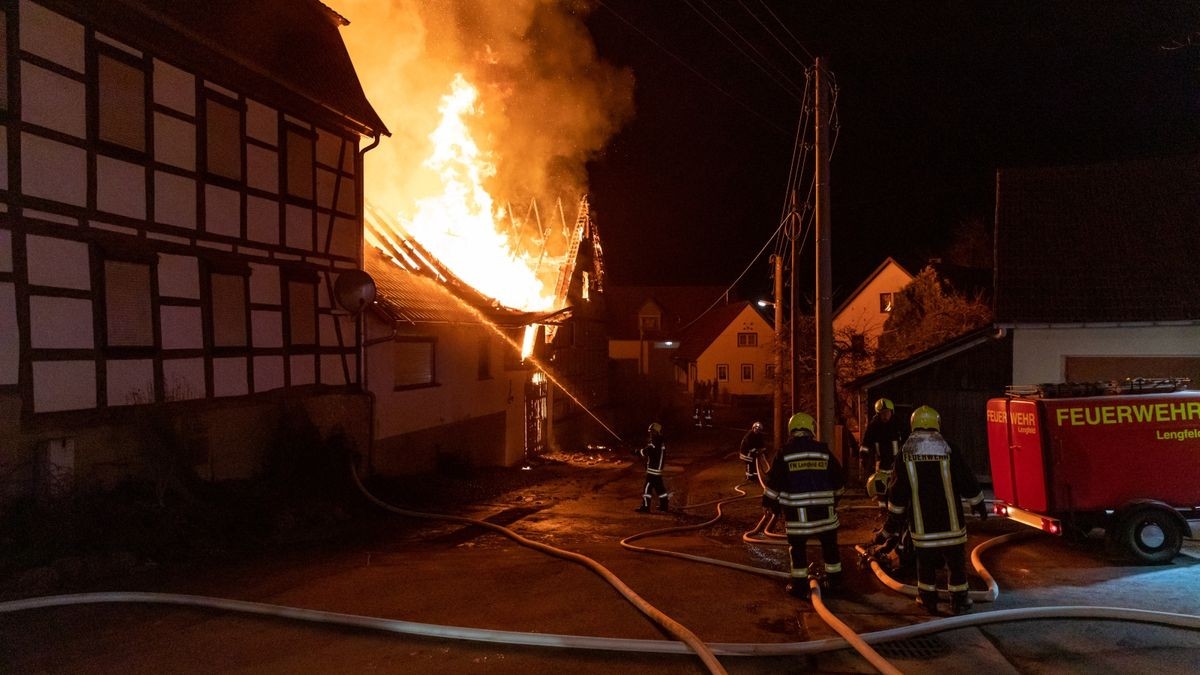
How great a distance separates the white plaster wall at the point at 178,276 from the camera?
34.2 feet

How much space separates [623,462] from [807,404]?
227 inches

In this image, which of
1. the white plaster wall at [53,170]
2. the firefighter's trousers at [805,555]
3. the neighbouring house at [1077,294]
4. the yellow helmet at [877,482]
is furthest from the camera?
the neighbouring house at [1077,294]

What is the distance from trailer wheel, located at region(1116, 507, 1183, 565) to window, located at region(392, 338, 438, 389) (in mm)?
12327

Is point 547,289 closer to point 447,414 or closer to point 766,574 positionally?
point 447,414

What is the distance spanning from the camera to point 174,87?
1060cm

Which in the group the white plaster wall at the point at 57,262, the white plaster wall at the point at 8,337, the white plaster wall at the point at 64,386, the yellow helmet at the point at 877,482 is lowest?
the yellow helmet at the point at 877,482

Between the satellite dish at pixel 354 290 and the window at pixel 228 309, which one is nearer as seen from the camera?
the window at pixel 228 309

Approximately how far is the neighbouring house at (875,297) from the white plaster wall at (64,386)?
34360 mm

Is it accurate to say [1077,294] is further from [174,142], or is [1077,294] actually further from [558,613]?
[174,142]

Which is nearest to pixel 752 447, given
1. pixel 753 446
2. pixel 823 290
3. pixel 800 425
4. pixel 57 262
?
pixel 753 446

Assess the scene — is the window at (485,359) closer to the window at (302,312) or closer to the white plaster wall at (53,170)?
the window at (302,312)

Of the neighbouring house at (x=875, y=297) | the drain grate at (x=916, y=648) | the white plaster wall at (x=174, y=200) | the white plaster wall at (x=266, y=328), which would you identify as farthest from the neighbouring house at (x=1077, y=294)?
the neighbouring house at (x=875, y=297)

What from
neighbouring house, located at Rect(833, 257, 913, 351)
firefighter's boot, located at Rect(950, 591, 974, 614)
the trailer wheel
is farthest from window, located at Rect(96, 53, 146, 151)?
neighbouring house, located at Rect(833, 257, 913, 351)

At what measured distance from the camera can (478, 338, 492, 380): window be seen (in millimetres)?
20406
